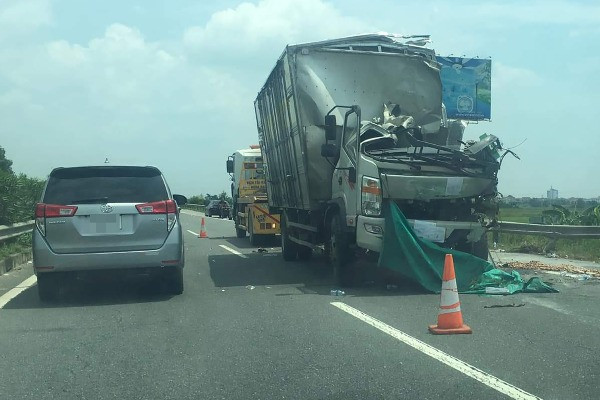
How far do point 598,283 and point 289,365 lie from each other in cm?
741

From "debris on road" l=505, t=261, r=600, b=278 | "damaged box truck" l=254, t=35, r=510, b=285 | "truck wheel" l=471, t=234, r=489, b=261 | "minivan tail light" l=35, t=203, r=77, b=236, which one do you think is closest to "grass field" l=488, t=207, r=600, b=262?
"debris on road" l=505, t=261, r=600, b=278

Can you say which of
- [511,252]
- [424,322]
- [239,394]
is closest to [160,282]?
[424,322]

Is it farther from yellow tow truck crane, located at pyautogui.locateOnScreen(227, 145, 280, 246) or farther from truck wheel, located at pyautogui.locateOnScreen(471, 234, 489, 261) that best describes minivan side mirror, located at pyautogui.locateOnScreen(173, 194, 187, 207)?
yellow tow truck crane, located at pyautogui.locateOnScreen(227, 145, 280, 246)

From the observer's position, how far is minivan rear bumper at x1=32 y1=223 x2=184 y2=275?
10.0m

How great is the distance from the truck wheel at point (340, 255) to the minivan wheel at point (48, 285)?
4.25 meters

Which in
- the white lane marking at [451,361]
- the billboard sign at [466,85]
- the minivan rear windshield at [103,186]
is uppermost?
the billboard sign at [466,85]

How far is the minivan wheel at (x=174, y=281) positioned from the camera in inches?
424

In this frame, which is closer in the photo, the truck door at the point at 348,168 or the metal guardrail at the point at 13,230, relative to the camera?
the truck door at the point at 348,168

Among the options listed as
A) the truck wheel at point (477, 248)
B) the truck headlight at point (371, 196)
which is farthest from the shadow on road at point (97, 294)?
the truck wheel at point (477, 248)

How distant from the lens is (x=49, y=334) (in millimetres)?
8320

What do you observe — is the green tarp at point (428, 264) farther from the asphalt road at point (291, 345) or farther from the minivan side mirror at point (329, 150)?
the minivan side mirror at point (329, 150)

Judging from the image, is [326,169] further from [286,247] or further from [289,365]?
[289,365]

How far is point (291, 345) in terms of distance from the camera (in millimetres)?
7559

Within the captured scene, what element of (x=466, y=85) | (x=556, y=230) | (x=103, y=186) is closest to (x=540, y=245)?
(x=556, y=230)
